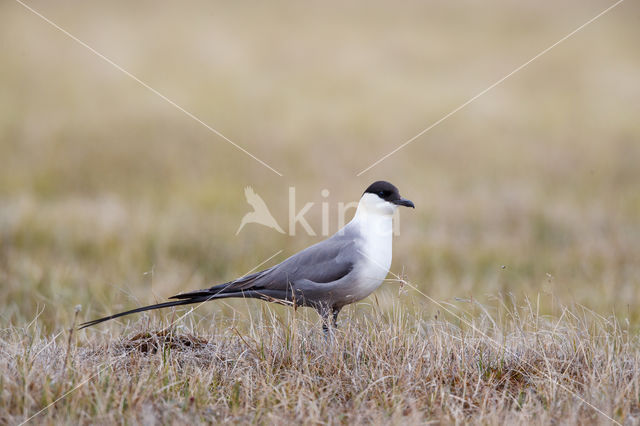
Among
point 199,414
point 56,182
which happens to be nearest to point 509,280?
point 199,414

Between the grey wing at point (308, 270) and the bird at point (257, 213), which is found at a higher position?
the bird at point (257, 213)

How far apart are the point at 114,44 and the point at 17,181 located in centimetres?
726

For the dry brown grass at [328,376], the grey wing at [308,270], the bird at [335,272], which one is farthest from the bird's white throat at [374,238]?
the dry brown grass at [328,376]

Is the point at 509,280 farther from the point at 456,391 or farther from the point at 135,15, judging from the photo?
the point at 135,15

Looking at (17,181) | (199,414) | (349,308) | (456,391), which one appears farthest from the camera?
(17,181)

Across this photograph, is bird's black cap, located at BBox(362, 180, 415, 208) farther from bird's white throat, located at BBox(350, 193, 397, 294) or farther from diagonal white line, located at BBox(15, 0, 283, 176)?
diagonal white line, located at BBox(15, 0, 283, 176)

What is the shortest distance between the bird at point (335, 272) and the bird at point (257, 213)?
18.2 ft

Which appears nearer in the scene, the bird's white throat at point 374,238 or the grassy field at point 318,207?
the grassy field at point 318,207

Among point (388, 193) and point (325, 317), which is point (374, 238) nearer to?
point (388, 193)

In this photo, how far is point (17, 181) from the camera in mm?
12852

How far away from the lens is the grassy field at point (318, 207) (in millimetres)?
4191

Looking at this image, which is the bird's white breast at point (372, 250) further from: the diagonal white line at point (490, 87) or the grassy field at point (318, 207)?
the diagonal white line at point (490, 87)

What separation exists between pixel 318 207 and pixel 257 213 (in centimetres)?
104

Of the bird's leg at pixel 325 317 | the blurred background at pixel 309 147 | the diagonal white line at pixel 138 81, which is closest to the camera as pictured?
the bird's leg at pixel 325 317
